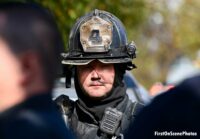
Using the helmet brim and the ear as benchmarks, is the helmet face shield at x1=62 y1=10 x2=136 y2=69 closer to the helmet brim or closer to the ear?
the helmet brim

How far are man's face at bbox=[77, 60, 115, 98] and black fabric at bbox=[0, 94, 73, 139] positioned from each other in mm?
2170

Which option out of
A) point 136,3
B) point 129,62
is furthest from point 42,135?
point 136,3

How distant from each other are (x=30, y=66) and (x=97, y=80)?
88.8 inches

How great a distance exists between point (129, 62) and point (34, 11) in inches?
99.7

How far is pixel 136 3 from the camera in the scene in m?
11.0

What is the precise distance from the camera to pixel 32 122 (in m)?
2.31

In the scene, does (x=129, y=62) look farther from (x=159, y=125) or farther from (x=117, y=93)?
(x=159, y=125)

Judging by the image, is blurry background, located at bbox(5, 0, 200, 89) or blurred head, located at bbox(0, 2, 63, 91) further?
blurry background, located at bbox(5, 0, 200, 89)

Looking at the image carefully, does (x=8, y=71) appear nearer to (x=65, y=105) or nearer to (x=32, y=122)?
(x=32, y=122)

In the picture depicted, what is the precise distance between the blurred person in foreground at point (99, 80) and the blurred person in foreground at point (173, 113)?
6.86 ft

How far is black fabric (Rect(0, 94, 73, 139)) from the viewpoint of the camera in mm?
2293

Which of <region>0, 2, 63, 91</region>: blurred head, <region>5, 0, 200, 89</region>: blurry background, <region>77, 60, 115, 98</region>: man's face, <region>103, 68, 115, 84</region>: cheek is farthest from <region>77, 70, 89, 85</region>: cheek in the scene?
<region>5, 0, 200, 89</region>: blurry background

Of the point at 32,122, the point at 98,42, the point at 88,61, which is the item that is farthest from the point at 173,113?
the point at 98,42

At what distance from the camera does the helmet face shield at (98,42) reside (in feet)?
15.6
